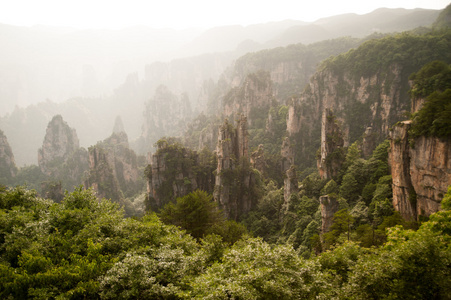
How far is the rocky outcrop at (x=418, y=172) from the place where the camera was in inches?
915

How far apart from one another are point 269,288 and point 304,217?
24927 millimetres

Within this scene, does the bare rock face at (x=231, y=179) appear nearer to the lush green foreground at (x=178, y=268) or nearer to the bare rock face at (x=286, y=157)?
the bare rock face at (x=286, y=157)

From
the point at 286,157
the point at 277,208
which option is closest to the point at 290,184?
the point at 277,208

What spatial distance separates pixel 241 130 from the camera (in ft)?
171

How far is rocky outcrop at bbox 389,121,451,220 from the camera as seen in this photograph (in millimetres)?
23234

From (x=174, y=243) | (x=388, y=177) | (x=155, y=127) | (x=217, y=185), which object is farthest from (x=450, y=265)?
(x=155, y=127)

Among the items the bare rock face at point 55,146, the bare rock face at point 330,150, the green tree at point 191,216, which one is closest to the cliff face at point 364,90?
the bare rock face at point 330,150

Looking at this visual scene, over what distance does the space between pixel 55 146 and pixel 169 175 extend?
242ft

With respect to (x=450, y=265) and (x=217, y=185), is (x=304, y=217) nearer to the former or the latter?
(x=217, y=185)

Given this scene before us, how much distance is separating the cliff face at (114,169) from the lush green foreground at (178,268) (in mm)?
57453

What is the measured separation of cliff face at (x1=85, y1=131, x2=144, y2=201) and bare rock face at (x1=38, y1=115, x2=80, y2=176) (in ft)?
48.8

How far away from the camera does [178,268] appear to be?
1363 cm

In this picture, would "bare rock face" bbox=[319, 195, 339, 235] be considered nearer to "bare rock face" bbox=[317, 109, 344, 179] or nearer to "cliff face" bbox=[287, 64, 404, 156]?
"bare rock face" bbox=[317, 109, 344, 179]

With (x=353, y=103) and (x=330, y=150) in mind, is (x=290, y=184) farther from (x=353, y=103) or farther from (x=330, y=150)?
(x=353, y=103)
